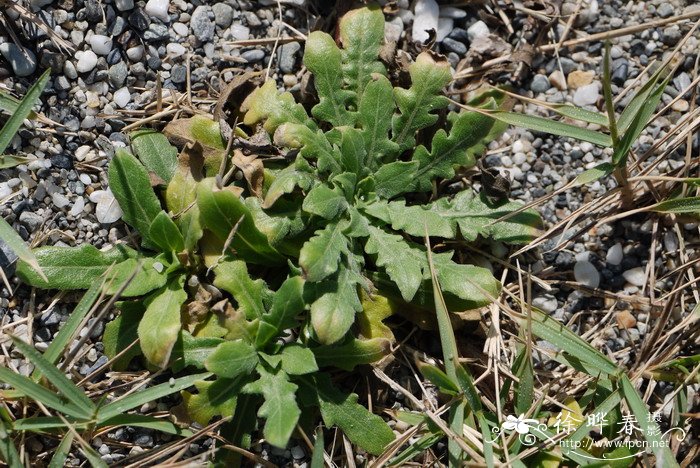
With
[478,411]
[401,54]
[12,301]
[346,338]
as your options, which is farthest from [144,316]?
[401,54]

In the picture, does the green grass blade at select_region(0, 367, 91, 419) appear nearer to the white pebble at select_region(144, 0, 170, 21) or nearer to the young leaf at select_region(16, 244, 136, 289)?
the young leaf at select_region(16, 244, 136, 289)

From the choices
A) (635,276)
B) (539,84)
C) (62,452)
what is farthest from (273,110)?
(635,276)

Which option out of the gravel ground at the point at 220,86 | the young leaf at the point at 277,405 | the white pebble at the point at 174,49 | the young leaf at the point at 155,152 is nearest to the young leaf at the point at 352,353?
the young leaf at the point at 277,405

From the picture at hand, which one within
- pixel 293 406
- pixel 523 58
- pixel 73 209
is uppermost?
pixel 523 58

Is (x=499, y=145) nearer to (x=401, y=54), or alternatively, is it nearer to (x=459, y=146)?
(x=459, y=146)

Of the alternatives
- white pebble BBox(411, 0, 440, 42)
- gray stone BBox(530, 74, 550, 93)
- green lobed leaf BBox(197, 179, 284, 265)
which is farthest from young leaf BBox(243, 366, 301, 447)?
gray stone BBox(530, 74, 550, 93)
